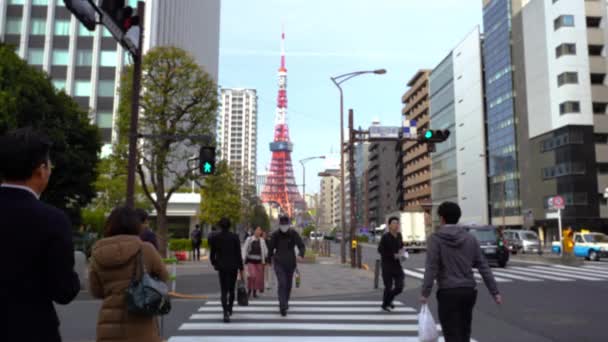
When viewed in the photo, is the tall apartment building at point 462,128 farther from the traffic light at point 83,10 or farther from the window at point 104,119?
the traffic light at point 83,10

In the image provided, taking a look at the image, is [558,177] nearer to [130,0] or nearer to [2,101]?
[130,0]

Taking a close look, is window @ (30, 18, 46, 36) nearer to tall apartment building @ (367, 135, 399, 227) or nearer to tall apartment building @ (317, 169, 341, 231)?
tall apartment building @ (367, 135, 399, 227)

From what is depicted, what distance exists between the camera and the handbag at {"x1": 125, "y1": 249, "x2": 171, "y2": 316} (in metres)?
3.21

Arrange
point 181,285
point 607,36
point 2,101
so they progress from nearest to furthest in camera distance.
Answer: point 181,285 → point 2,101 → point 607,36

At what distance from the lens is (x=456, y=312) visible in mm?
4375

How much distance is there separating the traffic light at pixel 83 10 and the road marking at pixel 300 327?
15.3 ft

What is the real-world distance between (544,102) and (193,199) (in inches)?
1540

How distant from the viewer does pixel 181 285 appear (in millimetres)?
13758

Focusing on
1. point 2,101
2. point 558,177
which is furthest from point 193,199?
point 558,177

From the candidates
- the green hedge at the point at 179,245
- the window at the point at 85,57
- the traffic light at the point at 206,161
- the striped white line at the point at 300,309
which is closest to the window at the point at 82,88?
the window at the point at 85,57

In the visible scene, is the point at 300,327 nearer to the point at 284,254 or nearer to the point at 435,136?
the point at 284,254

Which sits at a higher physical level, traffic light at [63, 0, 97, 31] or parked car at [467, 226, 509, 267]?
traffic light at [63, 0, 97, 31]

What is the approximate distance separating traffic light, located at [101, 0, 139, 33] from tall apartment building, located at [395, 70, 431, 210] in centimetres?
7969

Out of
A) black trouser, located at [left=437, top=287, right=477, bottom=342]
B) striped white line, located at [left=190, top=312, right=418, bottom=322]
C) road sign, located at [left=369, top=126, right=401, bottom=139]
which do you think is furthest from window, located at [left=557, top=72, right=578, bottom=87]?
black trouser, located at [left=437, top=287, right=477, bottom=342]
